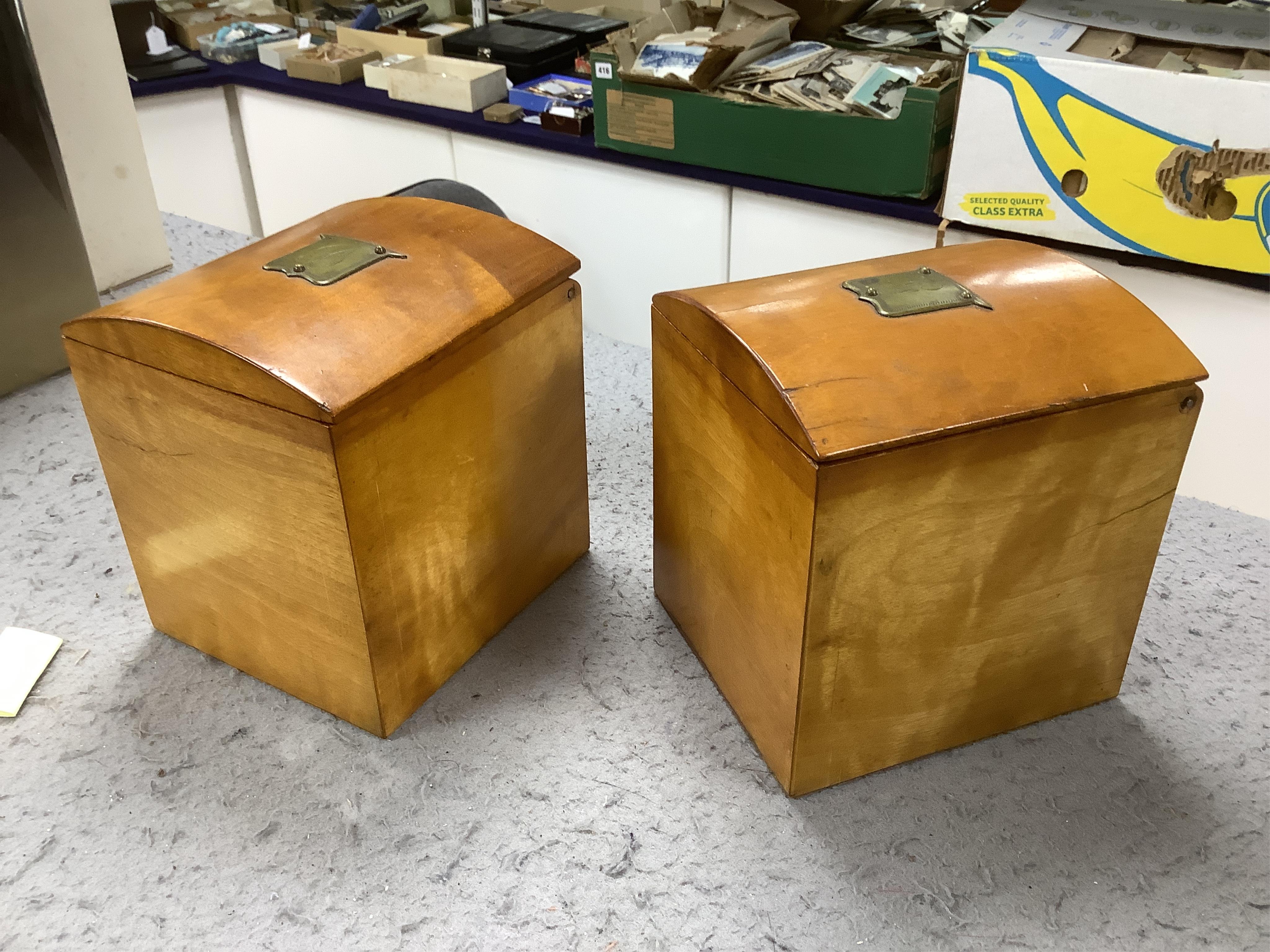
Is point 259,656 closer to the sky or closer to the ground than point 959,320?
closer to the ground

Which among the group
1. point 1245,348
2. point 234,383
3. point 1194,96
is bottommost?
point 1245,348

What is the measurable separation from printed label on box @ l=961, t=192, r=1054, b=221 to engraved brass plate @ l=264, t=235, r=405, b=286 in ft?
3.11

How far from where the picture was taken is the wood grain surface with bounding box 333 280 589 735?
1033 mm

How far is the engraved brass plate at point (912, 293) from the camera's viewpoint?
103cm

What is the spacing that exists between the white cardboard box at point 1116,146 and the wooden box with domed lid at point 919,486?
16.3 inches

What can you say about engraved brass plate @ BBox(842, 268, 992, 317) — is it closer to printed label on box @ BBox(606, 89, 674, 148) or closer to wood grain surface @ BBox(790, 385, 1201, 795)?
wood grain surface @ BBox(790, 385, 1201, 795)

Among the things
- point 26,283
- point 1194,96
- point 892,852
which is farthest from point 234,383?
point 1194,96

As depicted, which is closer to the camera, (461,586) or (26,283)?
(461,586)

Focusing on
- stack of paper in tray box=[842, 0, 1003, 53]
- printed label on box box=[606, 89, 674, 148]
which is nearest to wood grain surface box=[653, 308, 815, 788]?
printed label on box box=[606, 89, 674, 148]

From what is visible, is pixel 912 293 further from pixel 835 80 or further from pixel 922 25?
pixel 922 25

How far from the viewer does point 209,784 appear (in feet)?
3.63

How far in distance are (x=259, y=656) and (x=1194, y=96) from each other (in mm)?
1426

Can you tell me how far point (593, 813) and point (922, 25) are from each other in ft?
5.60

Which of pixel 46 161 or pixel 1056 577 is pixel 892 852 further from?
pixel 46 161
